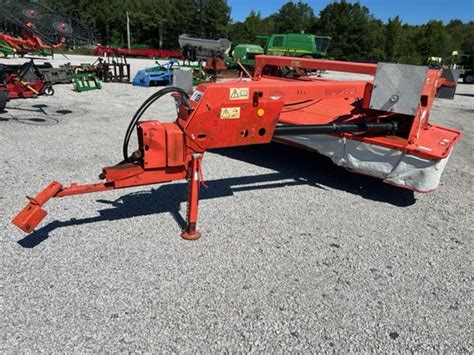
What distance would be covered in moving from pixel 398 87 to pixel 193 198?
2174 mm

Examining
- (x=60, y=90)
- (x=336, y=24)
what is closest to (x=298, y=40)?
(x=60, y=90)

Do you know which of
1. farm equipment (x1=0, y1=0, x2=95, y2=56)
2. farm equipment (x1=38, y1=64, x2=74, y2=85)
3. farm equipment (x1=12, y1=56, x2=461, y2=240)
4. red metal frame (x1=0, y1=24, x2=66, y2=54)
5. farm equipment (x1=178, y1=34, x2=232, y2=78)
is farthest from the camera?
farm equipment (x1=178, y1=34, x2=232, y2=78)

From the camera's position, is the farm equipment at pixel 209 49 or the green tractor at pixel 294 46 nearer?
the farm equipment at pixel 209 49

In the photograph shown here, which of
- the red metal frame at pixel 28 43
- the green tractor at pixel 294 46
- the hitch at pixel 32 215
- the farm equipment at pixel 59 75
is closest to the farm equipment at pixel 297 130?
the hitch at pixel 32 215

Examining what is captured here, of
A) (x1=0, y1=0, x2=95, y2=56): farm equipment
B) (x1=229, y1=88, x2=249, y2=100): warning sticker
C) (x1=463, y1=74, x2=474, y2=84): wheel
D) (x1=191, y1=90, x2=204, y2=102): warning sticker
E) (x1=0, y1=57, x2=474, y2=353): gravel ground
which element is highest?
(x1=0, y1=0, x2=95, y2=56): farm equipment

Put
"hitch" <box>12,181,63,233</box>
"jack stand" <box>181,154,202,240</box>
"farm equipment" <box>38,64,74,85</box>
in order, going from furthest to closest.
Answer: "farm equipment" <box>38,64,74,85</box> < "jack stand" <box>181,154,202,240</box> < "hitch" <box>12,181,63,233</box>

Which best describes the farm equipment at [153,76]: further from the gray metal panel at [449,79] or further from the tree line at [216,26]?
the tree line at [216,26]

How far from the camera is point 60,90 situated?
35.5 ft

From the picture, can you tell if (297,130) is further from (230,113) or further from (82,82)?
(82,82)

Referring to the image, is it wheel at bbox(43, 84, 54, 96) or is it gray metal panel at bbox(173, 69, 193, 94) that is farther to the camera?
wheel at bbox(43, 84, 54, 96)

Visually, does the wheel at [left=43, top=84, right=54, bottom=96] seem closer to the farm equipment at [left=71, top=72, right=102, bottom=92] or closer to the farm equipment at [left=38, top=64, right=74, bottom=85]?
the farm equipment at [left=71, top=72, right=102, bottom=92]

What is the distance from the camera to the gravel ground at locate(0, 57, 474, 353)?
7.28 feet

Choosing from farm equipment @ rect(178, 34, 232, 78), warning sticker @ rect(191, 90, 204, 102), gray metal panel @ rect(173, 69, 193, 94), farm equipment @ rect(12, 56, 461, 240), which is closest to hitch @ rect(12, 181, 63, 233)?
farm equipment @ rect(12, 56, 461, 240)

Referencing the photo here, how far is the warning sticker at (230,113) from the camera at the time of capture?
9.51 feet
